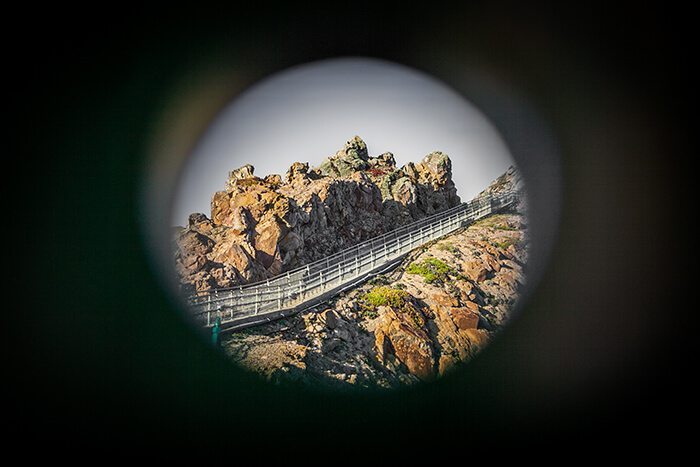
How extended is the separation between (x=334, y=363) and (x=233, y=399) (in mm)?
4688

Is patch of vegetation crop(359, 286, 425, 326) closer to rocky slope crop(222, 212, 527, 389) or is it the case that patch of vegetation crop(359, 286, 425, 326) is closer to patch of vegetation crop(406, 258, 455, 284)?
rocky slope crop(222, 212, 527, 389)

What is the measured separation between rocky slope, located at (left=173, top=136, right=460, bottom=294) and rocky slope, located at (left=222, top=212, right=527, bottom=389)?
19.2 ft

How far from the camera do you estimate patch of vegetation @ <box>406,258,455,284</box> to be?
19.4 meters

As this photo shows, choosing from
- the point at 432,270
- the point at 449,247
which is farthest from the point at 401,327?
the point at 449,247

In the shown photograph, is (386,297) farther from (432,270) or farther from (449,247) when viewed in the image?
(449,247)

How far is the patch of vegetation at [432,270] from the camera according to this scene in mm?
19359

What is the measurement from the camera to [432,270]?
20.1 metres

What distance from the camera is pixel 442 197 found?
41.9m

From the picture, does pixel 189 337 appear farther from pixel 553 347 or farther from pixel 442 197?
pixel 442 197

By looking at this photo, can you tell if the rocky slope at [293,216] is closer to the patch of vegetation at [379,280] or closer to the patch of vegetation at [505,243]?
the patch of vegetation at [379,280]

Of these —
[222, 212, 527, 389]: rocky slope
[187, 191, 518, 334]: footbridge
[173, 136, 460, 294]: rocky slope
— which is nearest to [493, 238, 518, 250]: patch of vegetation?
[222, 212, 527, 389]: rocky slope

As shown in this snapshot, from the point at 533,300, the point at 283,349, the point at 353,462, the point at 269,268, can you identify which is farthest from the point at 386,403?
the point at 269,268

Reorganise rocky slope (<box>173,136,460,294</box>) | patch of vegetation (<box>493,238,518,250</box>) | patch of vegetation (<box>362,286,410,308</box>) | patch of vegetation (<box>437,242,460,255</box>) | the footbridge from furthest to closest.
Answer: patch of vegetation (<box>493,238,518,250</box>) → patch of vegetation (<box>437,242,460,255</box>) → rocky slope (<box>173,136,460,294</box>) → patch of vegetation (<box>362,286,410,308</box>) → the footbridge

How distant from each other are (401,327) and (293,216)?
13149mm
